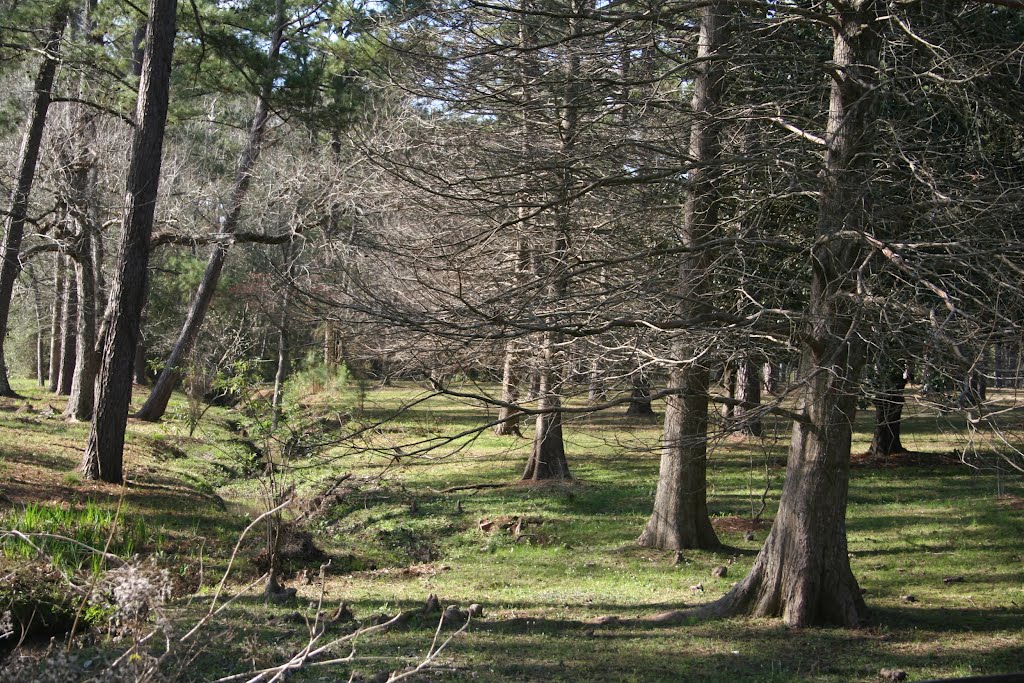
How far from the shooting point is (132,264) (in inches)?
510

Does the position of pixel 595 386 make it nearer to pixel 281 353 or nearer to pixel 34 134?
pixel 281 353

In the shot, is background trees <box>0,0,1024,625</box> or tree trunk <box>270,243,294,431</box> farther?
tree trunk <box>270,243,294,431</box>

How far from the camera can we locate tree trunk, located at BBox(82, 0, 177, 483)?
12.8 metres

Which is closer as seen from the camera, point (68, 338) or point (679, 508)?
point (679, 508)

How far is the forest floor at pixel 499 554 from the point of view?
6.41 m

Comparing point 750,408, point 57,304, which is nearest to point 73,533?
point 750,408

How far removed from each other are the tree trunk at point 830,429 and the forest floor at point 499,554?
280 mm

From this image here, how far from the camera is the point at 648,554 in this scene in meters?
10.9

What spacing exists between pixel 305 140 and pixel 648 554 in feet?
62.9

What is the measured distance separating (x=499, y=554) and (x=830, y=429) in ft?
17.7

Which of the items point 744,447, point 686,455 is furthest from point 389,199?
point 744,447

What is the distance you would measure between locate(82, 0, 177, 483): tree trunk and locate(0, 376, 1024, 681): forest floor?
63 cm

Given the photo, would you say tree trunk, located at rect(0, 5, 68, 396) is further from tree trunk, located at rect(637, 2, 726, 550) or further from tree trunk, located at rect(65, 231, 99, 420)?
tree trunk, located at rect(637, 2, 726, 550)

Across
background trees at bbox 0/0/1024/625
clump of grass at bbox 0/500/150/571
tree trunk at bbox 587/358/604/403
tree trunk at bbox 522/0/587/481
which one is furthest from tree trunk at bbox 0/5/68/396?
tree trunk at bbox 587/358/604/403
